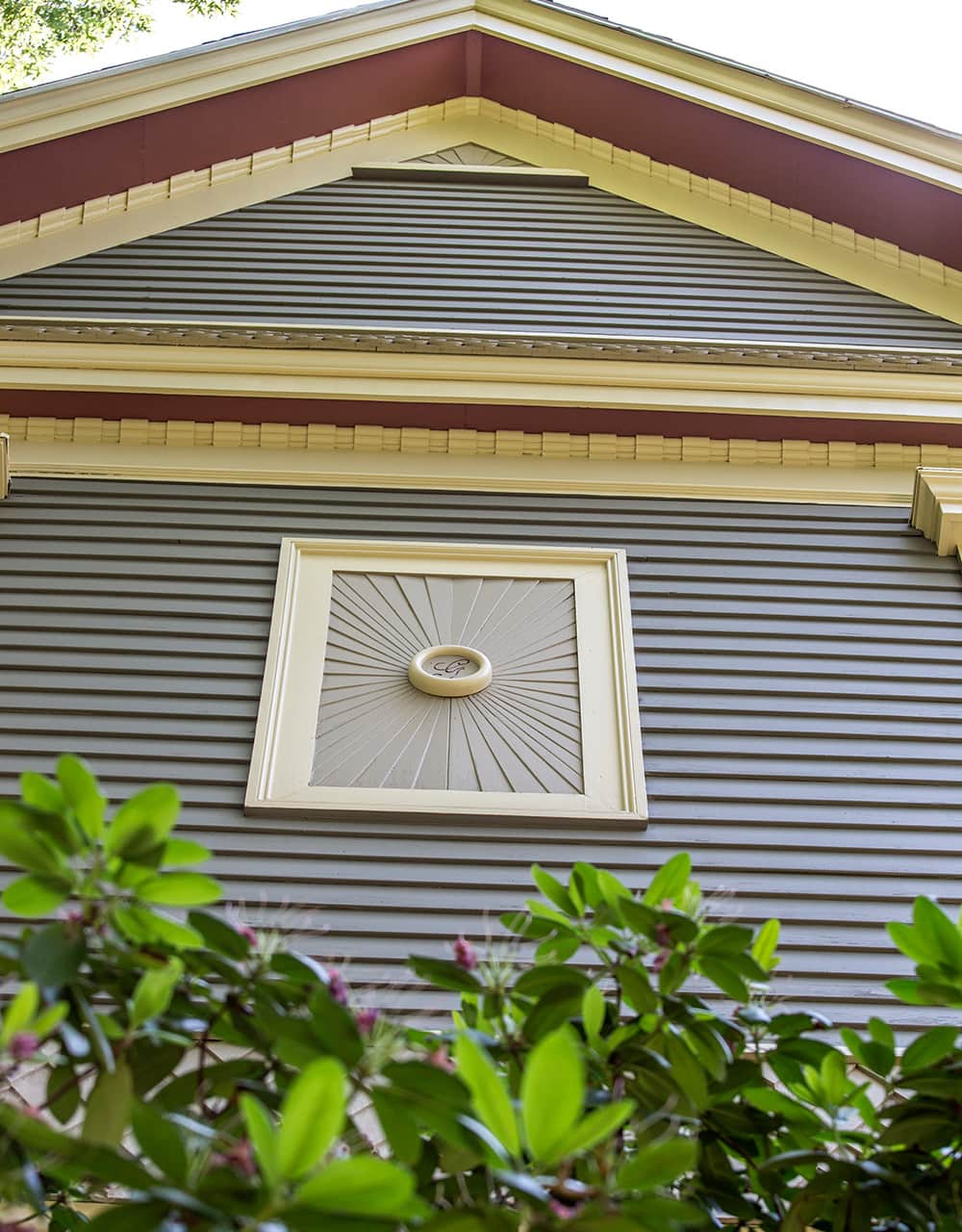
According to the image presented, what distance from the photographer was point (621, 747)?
399cm

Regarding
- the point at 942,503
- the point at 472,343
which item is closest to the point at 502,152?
the point at 472,343

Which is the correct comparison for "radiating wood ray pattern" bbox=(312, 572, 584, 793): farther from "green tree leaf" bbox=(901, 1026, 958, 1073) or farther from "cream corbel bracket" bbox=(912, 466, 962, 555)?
"green tree leaf" bbox=(901, 1026, 958, 1073)

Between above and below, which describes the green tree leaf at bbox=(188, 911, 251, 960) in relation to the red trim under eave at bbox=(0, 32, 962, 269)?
below

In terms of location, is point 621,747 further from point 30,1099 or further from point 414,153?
point 414,153

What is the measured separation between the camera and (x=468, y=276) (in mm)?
5738

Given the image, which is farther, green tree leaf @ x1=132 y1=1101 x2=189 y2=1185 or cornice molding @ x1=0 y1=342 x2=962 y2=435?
cornice molding @ x1=0 y1=342 x2=962 y2=435

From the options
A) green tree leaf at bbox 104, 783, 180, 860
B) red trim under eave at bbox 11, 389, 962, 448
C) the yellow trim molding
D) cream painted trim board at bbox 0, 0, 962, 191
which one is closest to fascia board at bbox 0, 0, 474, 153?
cream painted trim board at bbox 0, 0, 962, 191

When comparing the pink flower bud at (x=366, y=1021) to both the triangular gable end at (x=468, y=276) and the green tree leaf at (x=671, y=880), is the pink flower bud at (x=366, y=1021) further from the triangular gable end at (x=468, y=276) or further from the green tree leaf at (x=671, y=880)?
the triangular gable end at (x=468, y=276)

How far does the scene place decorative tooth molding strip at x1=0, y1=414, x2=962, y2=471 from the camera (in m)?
4.96

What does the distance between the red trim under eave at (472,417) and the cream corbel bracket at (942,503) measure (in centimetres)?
34

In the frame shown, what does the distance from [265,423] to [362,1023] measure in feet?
12.2

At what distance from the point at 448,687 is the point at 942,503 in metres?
1.98

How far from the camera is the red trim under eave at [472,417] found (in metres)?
4.93

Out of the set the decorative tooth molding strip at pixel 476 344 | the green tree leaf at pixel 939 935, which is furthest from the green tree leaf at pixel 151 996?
the decorative tooth molding strip at pixel 476 344
